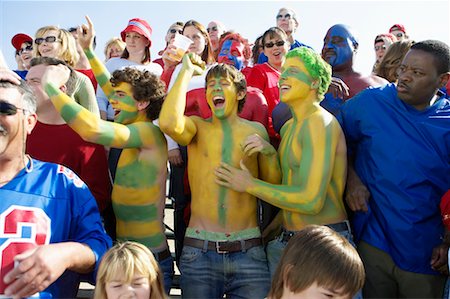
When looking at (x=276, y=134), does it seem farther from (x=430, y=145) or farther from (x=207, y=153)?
(x=430, y=145)

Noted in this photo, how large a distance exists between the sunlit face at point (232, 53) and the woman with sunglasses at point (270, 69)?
0.48 meters

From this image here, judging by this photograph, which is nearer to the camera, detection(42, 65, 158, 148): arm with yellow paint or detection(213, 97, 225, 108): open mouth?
detection(42, 65, 158, 148): arm with yellow paint

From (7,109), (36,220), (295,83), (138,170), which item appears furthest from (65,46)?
(36,220)

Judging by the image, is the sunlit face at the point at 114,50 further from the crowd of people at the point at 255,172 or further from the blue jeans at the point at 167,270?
the blue jeans at the point at 167,270

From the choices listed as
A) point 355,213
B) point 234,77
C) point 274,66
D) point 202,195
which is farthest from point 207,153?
point 274,66

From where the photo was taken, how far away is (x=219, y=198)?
9.03 ft

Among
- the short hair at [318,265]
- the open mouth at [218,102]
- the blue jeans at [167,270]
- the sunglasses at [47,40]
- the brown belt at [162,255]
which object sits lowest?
the blue jeans at [167,270]

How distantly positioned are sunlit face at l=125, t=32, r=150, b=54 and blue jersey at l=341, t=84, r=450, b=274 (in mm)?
2296

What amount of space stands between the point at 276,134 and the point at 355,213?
0.78 m

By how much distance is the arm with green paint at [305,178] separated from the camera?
261 cm

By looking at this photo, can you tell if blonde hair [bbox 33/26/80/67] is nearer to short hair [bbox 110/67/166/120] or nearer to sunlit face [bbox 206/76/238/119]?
short hair [bbox 110/67/166/120]

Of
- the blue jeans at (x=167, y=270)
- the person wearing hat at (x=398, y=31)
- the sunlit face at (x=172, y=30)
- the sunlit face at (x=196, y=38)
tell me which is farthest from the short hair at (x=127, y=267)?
the person wearing hat at (x=398, y=31)

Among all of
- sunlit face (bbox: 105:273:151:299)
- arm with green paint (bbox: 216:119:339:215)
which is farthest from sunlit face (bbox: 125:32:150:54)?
sunlit face (bbox: 105:273:151:299)

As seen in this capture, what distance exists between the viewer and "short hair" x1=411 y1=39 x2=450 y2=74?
9.46 feet
